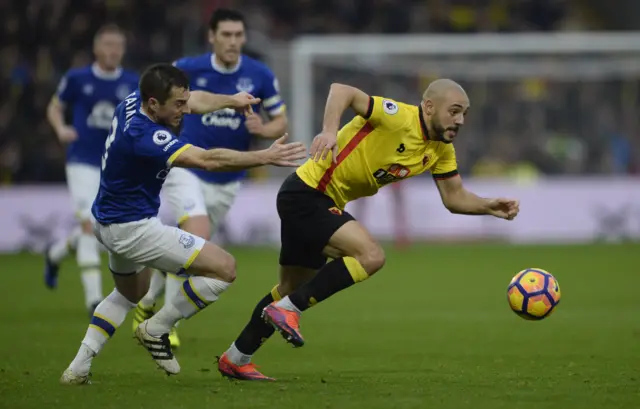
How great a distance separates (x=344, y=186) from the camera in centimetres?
777

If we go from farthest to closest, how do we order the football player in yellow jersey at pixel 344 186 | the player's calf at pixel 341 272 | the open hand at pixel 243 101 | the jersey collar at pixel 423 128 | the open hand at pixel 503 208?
the open hand at pixel 503 208 → the open hand at pixel 243 101 → the jersey collar at pixel 423 128 → the football player in yellow jersey at pixel 344 186 → the player's calf at pixel 341 272

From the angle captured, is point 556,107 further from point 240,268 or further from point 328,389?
point 328,389

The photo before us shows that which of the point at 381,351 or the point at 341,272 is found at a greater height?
the point at 341,272

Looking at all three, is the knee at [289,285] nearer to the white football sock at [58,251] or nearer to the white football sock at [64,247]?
the white football sock at [64,247]

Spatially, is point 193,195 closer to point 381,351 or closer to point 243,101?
point 243,101

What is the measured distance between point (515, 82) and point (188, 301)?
18479mm

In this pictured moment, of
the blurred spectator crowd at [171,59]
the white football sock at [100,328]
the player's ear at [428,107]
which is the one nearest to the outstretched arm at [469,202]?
the player's ear at [428,107]

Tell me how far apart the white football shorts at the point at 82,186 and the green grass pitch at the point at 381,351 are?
1109 millimetres

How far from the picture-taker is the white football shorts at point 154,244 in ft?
23.9

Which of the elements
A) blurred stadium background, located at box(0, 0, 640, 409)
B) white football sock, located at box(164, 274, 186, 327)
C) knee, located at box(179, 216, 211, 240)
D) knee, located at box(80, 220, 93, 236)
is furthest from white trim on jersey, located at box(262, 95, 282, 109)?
knee, located at box(80, 220, 93, 236)

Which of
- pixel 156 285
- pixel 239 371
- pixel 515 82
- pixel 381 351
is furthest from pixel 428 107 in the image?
pixel 515 82

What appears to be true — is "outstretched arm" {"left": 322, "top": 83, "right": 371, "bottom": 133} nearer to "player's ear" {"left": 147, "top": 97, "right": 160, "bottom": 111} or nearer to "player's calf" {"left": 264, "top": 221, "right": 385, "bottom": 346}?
"player's calf" {"left": 264, "top": 221, "right": 385, "bottom": 346}

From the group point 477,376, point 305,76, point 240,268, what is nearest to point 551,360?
point 477,376

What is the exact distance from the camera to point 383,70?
24.1 m
